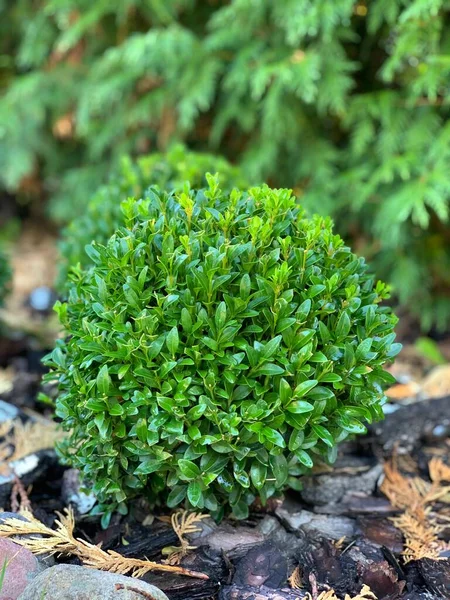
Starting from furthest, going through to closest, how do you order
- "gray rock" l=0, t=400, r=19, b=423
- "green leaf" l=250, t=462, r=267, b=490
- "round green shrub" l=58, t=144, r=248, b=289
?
"round green shrub" l=58, t=144, r=248, b=289 < "gray rock" l=0, t=400, r=19, b=423 < "green leaf" l=250, t=462, r=267, b=490

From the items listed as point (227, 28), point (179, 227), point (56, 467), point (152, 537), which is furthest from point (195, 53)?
point (152, 537)

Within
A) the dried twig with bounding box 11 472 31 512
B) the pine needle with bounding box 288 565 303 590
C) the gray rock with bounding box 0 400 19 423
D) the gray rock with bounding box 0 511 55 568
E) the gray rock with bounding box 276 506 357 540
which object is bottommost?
the gray rock with bounding box 0 400 19 423

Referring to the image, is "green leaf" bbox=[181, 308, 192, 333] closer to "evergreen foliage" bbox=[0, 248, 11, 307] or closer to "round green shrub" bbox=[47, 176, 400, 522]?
"round green shrub" bbox=[47, 176, 400, 522]

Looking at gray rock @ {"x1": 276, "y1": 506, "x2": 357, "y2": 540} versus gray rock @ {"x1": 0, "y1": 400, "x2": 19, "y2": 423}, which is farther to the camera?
gray rock @ {"x1": 0, "y1": 400, "x2": 19, "y2": 423}

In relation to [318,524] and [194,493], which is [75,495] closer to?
[194,493]

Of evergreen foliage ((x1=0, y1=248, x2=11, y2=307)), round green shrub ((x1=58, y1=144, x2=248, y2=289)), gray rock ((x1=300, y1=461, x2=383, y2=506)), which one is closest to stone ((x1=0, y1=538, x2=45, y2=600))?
gray rock ((x1=300, y1=461, x2=383, y2=506))

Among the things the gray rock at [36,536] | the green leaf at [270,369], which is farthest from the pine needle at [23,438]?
the green leaf at [270,369]

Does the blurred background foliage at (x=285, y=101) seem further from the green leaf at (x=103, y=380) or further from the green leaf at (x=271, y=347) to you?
the green leaf at (x=103, y=380)
